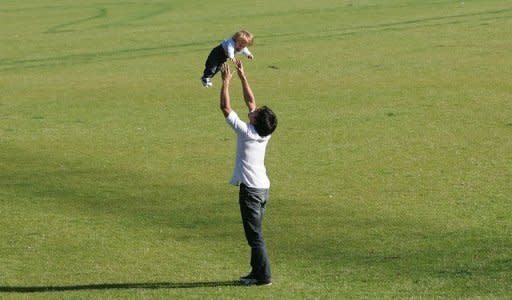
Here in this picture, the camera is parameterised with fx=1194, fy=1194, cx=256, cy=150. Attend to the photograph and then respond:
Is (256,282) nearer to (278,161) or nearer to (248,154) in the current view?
(248,154)

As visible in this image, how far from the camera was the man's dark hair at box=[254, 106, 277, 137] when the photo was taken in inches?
559

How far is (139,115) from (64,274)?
13600 mm

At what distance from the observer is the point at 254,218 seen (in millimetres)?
14461

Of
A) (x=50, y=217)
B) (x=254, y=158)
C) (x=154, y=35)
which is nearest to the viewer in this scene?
(x=254, y=158)

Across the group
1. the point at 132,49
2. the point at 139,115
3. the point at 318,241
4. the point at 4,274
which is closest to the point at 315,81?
the point at 139,115

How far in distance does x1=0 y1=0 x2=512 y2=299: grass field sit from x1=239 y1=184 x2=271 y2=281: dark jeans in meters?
0.42

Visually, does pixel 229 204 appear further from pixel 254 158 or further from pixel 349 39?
pixel 349 39

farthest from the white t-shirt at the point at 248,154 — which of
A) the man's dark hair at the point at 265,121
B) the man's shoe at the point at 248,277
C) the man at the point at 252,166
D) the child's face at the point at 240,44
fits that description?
the child's face at the point at 240,44

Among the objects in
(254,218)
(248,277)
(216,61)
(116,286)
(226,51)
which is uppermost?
(226,51)

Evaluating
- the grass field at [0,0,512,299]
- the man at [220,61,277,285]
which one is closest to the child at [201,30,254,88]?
the man at [220,61,277,285]

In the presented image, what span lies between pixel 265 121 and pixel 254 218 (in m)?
1.21

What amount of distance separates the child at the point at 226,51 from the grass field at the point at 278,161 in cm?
254

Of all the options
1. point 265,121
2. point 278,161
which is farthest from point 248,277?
point 278,161

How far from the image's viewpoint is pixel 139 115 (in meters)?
29.1
